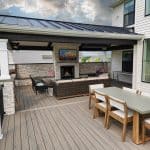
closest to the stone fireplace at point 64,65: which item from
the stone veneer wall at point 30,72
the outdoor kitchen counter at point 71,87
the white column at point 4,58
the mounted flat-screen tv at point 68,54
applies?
the mounted flat-screen tv at point 68,54

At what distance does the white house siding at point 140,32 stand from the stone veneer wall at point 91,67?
5.36 metres

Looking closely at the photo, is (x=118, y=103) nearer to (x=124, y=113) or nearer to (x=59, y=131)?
(x=124, y=113)

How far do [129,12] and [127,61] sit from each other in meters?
3.40

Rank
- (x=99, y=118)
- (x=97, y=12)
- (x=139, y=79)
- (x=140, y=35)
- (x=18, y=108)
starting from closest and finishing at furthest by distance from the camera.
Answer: (x=99, y=118) → (x=18, y=108) → (x=140, y=35) → (x=139, y=79) → (x=97, y=12)

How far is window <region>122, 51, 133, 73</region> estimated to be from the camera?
10328mm

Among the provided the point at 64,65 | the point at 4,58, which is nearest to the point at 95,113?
the point at 4,58

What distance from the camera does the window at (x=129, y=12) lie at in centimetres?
911

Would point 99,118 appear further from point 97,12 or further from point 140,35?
point 97,12

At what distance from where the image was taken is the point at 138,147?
2.90 m

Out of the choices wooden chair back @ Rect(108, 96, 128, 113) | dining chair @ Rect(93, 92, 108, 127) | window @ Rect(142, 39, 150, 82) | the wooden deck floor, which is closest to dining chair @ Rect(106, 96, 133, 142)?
wooden chair back @ Rect(108, 96, 128, 113)

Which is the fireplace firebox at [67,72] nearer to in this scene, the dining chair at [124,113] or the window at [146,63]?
the window at [146,63]

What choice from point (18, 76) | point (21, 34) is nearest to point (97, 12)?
point (18, 76)

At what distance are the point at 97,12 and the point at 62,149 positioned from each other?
18.5 m

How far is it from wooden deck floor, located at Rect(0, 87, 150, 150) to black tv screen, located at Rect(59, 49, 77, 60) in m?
5.04
